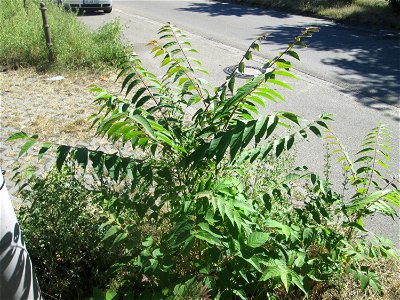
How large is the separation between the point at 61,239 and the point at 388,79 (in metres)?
8.07

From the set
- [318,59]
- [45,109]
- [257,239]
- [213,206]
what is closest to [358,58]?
[318,59]

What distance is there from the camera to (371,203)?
2520 millimetres

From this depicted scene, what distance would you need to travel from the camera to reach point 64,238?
2.83 meters

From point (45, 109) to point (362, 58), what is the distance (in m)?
7.74

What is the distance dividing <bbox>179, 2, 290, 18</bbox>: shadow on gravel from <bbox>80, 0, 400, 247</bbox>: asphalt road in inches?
1.7

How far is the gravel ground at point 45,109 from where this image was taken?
5752 millimetres

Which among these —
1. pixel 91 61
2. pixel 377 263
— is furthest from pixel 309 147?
pixel 91 61

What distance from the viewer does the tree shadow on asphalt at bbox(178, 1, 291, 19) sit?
17656 millimetres

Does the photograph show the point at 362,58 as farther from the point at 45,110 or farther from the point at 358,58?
the point at 45,110

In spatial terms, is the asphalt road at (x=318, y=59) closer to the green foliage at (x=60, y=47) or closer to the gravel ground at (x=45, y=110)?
the green foliage at (x=60, y=47)

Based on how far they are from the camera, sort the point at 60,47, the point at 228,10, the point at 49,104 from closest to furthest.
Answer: the point at 49,104 → the point at 60,47 → the point at 228,10

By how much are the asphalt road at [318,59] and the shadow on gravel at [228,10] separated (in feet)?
0.14

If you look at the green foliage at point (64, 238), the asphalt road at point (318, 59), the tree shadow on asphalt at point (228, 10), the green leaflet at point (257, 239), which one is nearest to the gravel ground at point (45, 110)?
the green foliage at point (64, 238)

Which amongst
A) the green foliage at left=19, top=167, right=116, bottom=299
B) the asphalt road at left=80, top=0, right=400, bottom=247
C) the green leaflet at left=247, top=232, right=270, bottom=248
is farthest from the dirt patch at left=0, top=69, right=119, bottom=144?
the green leaflet at left=247, top=232, right=270, bottom=248
